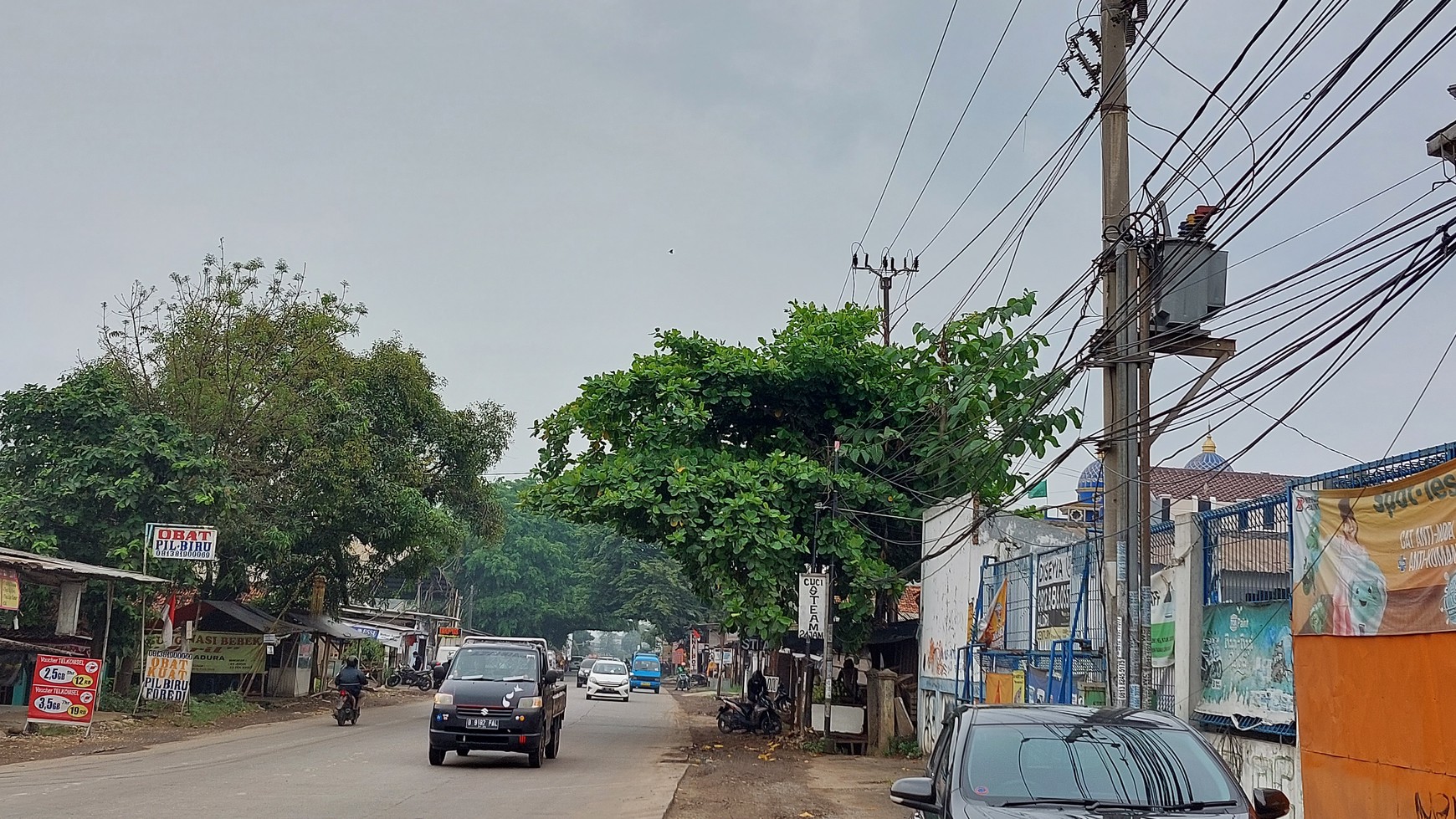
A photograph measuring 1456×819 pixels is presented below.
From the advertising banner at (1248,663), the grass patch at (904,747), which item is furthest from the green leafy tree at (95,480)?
the advertising banner at (1248,663)

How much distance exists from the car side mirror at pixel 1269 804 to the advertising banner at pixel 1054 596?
8883 millimetres

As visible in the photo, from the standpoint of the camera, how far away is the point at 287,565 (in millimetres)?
36625

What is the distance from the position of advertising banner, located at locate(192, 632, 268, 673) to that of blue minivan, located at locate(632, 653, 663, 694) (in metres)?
33.2

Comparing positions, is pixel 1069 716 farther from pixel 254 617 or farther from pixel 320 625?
pixel 320 625

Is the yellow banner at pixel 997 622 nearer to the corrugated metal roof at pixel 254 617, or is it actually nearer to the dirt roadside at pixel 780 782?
the dirt roadside at pixel 780 782

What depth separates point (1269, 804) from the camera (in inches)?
294

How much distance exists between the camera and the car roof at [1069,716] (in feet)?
26.8

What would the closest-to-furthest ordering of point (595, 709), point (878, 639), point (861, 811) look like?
point (861, 811) < point (878, 639) < point (595, 709)

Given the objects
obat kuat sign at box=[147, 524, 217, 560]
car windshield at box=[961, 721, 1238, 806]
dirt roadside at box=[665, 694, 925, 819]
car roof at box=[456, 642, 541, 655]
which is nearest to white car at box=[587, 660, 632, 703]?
dirt roadside at box=[665, 694, 925, 819]

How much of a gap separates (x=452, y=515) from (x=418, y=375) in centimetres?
587

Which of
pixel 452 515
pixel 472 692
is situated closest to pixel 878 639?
pixel 472 692

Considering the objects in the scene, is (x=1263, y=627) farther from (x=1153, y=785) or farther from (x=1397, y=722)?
(x=1153, y=785)

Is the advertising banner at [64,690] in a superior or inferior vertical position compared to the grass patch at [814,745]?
superior

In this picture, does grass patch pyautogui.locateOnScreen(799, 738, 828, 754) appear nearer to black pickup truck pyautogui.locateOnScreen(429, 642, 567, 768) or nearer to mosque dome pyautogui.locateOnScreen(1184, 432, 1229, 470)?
black pickup truck pyautogui.locateOnScreen(429, 642, 567, 768)
